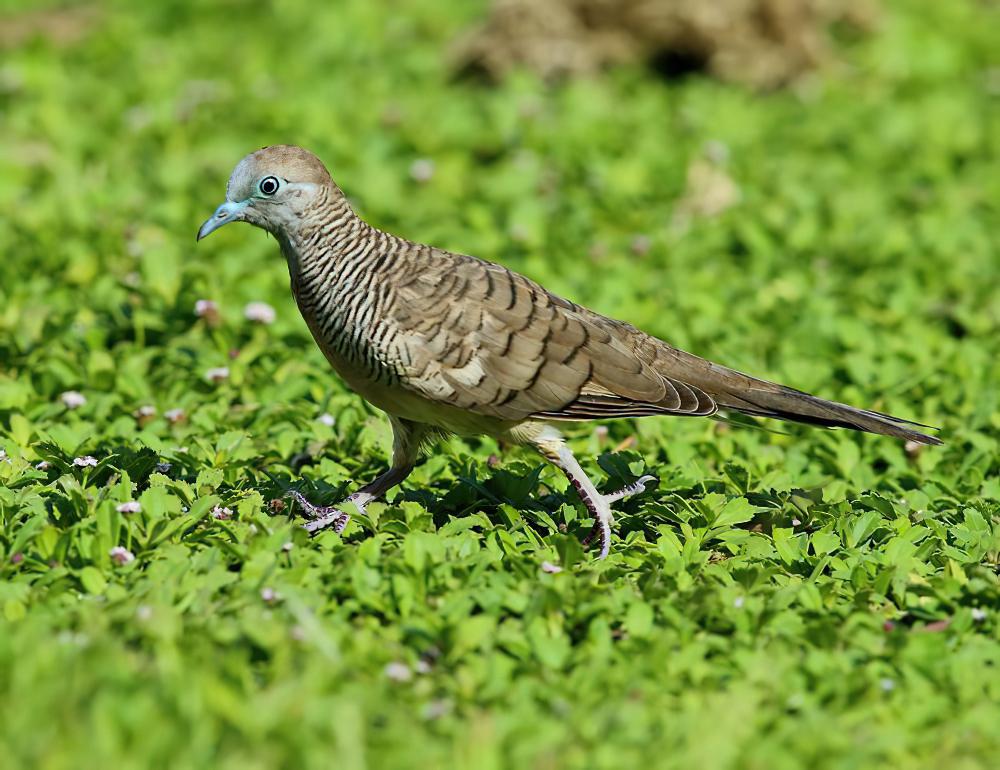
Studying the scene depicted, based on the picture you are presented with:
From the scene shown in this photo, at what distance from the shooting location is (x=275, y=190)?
194 inches

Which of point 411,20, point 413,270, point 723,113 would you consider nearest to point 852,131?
point 723,113

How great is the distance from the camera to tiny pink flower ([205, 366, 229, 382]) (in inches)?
239

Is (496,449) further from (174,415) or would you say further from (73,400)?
(73,400)

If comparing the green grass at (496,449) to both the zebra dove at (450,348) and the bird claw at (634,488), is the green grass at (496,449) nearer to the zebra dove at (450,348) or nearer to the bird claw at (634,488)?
the bird claw at (634,488)

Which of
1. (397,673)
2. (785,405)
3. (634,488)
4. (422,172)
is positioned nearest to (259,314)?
(634,488)

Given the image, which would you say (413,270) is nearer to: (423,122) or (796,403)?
(796,403)

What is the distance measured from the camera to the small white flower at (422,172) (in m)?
8.62

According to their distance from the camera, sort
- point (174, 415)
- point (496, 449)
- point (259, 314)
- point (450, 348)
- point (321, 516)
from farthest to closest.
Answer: point (259, 314) → point (496, 449) → point (174, 415) → point (321, 516) → point (450, 348)

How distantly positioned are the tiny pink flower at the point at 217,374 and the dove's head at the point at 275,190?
1.19m

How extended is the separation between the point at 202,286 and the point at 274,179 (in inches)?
77.6

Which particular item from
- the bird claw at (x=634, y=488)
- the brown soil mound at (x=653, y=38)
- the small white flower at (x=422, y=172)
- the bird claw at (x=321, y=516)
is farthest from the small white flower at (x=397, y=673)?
the brown soil mound at (x=653, y=38)

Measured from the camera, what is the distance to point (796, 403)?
5.09 m

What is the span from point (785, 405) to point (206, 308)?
2788 millimetres

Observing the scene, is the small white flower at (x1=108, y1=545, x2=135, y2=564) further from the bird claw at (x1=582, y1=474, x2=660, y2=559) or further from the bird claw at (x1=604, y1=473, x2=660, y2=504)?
the bird claw at (x1=604, y1=473, x2=660, y2=504)
